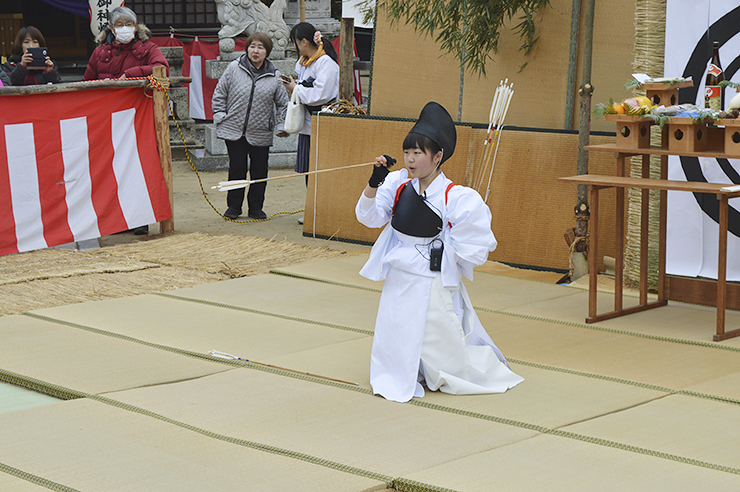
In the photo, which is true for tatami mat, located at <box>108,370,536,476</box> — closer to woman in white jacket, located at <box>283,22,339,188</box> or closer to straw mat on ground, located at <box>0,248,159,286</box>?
straw mat on ground, located at <box>0,248,159,286</box>

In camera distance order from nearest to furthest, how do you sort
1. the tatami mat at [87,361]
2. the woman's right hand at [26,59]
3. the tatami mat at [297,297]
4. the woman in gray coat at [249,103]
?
the tatami mat at [87,361] < the tatami mat at [297,297] < the woman's right hand at [26,59] < the woman in gray coat at [249,103]

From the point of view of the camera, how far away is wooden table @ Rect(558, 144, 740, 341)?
422cm

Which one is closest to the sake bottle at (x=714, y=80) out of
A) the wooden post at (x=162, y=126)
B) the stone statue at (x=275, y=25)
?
the wooden post at (x=162, y=126)

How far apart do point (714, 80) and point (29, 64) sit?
4812 mm

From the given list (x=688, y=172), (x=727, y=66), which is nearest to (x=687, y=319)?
(x=688, y=172)

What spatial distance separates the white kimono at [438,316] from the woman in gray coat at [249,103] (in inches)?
154

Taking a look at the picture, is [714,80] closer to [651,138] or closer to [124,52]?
[651,138]

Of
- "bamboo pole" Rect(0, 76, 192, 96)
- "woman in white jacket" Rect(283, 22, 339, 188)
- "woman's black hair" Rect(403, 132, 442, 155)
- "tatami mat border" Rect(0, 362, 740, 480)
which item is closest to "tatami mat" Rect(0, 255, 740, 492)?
"tatami mat border" Rect(0, 362, 740, 480)

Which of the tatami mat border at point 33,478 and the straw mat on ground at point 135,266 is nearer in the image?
the tatami mat border at point 33,478

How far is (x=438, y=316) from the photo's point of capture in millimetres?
3492

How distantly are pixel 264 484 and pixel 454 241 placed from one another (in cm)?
129

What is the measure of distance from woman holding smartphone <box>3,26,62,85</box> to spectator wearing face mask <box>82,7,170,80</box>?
304 millimetres

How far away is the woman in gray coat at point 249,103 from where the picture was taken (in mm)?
7301

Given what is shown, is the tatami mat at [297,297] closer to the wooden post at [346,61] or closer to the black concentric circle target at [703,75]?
the black concentric circle target at [703,75]
